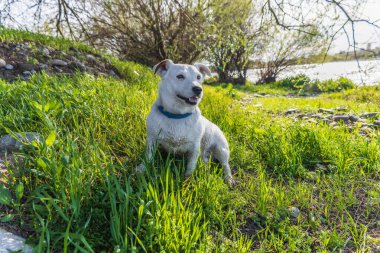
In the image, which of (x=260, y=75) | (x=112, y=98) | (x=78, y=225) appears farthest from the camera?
(x=260, y=75)

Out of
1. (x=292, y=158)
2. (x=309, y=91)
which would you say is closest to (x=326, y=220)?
(x=292, y=158)

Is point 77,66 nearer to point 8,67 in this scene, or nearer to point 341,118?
point 8,67

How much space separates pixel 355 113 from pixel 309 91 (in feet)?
24.1

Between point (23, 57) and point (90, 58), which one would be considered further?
point (90, 58)

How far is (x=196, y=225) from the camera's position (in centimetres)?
180

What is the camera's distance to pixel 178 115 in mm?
2422

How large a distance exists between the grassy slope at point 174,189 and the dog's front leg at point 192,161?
82mm

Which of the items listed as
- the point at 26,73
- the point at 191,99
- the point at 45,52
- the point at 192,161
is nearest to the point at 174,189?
the point at 192,161

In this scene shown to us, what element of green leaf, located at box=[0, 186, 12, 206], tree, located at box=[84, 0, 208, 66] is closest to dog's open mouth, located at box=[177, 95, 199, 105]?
green leaf, located at box=[0, 186, 12, 206]

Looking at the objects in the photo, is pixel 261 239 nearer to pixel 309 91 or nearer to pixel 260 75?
pixel 309 91

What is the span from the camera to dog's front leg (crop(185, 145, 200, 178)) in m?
2.49

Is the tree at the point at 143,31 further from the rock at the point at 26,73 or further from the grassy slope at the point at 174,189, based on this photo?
the grassy slope at the point at 174,189

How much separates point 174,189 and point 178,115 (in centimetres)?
60

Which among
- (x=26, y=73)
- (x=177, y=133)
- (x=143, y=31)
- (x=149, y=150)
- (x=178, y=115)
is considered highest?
(x=143, y=31)
